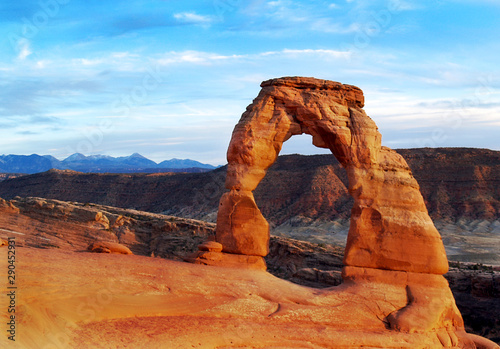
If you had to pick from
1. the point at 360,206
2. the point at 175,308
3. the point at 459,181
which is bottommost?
the point at 175,308

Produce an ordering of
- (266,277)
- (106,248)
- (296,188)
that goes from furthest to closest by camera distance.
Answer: (296,188) → (106,248) → (266,277)

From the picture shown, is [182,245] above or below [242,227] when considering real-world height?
below

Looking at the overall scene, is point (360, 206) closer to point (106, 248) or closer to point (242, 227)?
point (242, 227)

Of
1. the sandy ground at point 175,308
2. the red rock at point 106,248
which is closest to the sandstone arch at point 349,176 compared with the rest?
the sandy ground at point 175,308

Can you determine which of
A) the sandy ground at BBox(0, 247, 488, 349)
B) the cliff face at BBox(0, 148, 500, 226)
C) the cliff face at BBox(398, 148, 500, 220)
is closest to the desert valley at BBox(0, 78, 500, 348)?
the sandy ground at BBox(0, 247, 488, 349)

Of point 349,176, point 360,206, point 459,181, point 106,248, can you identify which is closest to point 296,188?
point 459,181

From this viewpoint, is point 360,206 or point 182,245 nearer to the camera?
point 360,206

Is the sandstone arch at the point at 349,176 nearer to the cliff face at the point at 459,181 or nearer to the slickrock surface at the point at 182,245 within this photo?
the slickrock surface at the point at 182,245
